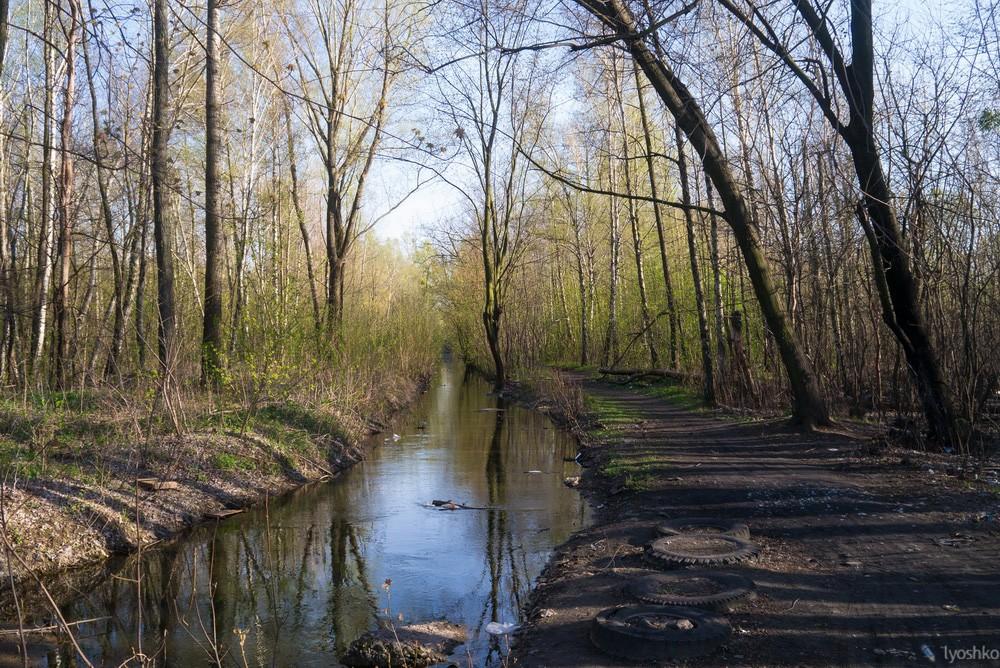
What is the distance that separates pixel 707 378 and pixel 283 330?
8067mm

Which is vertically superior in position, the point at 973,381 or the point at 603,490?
the point at 973,381

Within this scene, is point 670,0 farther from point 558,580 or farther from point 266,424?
point 266,424

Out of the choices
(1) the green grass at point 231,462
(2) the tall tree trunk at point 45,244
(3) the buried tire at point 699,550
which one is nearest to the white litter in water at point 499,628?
(3) the buried tire at point 699,550

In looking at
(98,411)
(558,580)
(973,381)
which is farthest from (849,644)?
(98,411)

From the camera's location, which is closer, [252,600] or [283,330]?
[252,600]

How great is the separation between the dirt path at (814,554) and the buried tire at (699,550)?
15 centimetres

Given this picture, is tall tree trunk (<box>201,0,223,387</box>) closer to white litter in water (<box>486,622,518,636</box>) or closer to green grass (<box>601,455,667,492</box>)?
green grass (<box>601,455,667,492</box>)

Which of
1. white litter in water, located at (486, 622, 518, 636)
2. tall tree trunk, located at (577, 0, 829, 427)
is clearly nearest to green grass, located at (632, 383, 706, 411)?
Answer: tall tree trunk, located at (577, 0, 829, 427)

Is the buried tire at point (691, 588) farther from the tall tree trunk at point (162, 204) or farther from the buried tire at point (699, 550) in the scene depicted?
the tall tree trunk at point (162, 204)

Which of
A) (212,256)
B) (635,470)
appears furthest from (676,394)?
(212,256)

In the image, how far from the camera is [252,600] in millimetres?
6168

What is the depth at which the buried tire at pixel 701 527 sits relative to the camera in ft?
20.1

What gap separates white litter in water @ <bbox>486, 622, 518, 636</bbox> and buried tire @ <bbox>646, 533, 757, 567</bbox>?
1.17m

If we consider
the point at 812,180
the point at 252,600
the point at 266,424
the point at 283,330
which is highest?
the point at 812,180
